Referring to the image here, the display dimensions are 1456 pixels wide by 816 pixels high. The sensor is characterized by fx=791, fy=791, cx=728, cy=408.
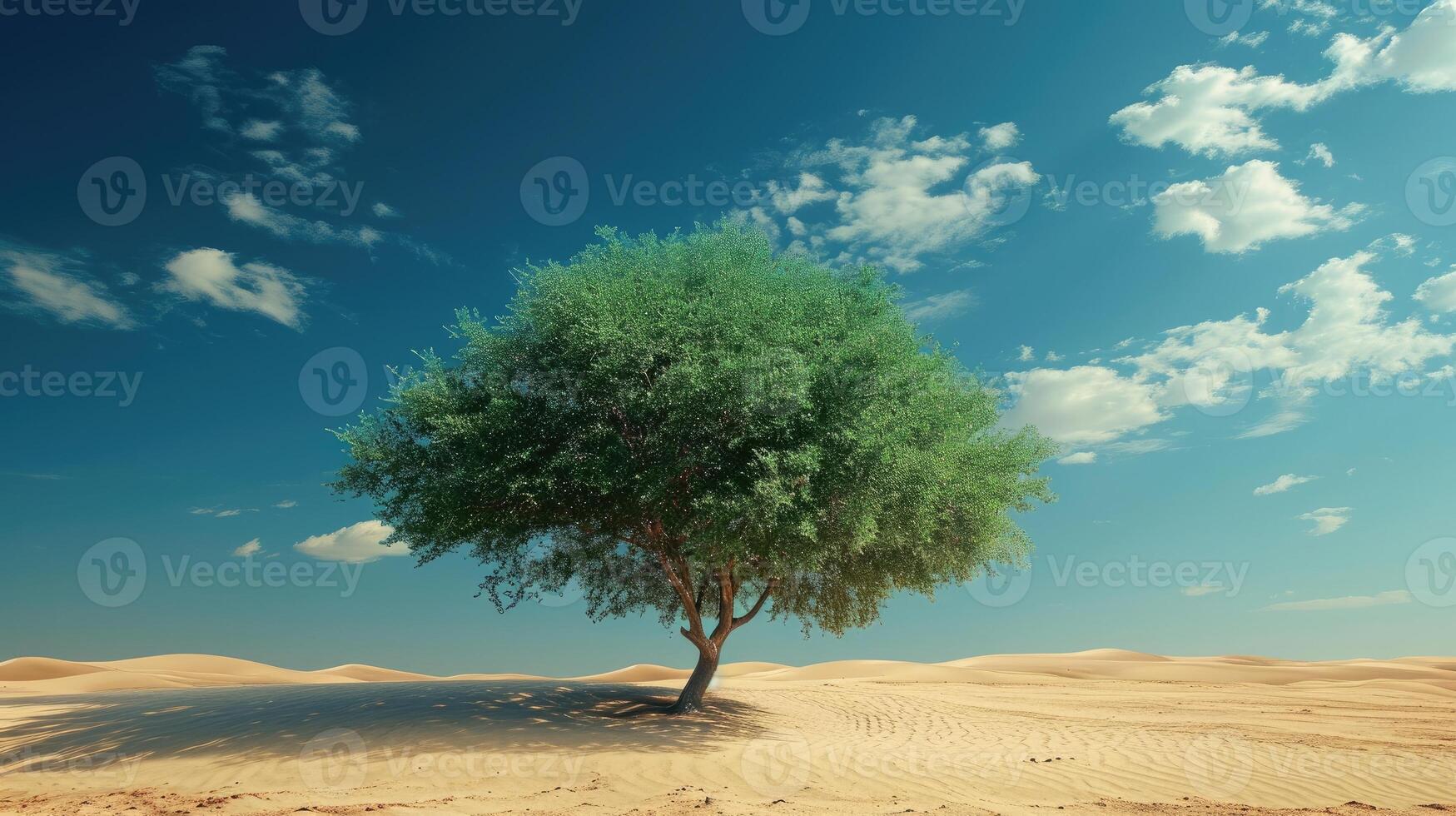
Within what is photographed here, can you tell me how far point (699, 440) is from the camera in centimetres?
1742

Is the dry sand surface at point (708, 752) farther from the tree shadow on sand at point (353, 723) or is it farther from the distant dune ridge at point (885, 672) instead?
the distant dune ridge at point (885, 672)

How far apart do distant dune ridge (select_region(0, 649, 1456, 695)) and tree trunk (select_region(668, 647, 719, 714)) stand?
11335 mm

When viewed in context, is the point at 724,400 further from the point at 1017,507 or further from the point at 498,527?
the point at 1017,507

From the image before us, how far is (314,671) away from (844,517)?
118 ft

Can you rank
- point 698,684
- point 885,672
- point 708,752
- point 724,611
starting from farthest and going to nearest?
point 885,672 → point 724,611 → point 698,684 → point 708,752

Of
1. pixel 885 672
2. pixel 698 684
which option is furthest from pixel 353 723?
pixel 885 672

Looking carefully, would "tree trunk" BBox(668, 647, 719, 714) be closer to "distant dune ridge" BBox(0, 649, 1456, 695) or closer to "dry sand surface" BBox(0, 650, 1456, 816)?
"dry sand surface" BBox(0, 650, 1456, 816)

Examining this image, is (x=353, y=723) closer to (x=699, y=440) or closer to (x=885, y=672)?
(x=699, y=440)

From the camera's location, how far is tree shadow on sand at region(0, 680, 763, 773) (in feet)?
49.9

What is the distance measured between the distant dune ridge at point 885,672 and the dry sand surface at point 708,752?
5972mm

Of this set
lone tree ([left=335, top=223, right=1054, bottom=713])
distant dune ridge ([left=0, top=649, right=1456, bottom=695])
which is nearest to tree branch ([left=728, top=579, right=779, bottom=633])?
lone tree ([left=335, top=223, right=1054, bottom=713])

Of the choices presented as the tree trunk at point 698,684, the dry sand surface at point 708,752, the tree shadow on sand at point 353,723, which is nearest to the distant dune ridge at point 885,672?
the dry sand surface at point 708,752

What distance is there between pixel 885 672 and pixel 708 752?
29.8 meters

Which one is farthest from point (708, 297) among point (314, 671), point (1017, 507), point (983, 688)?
point (314, 671)
